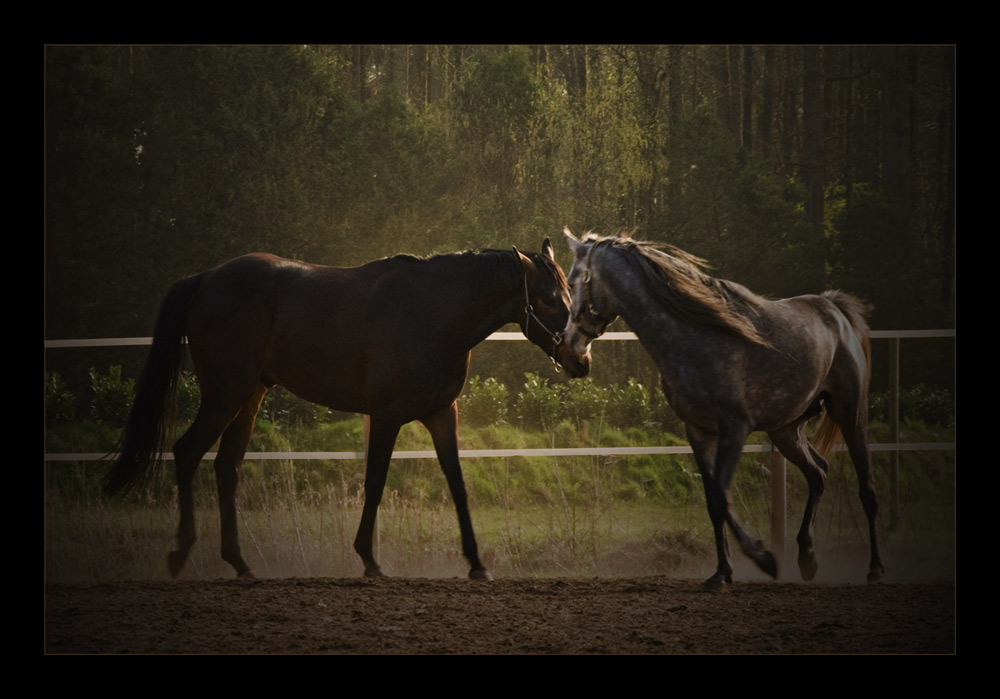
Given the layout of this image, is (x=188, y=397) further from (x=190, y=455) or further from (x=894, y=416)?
(x=894, y=416)

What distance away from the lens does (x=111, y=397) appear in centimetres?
775

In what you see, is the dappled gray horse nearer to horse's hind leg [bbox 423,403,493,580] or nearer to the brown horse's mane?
the brown horse's mane

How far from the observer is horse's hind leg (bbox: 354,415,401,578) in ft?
17.3

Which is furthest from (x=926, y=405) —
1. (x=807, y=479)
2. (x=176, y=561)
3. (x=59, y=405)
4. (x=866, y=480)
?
(x=59, y=405)

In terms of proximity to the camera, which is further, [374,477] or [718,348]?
[374,477]

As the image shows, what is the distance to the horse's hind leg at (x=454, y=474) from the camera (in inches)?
209

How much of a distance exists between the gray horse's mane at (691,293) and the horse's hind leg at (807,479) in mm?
743

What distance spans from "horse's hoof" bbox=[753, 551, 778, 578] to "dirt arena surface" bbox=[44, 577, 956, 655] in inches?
6.4

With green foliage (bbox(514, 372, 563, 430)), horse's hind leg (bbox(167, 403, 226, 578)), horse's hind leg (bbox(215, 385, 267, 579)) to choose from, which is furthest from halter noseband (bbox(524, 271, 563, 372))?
green foliage (bbox(514, 372, 563, 430))

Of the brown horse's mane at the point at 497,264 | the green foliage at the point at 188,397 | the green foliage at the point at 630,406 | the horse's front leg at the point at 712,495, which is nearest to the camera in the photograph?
the horse's front leg at the point at 712,495

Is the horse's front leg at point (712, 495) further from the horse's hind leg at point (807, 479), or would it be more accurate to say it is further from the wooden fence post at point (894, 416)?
the wooden fence post at point (894, 416)

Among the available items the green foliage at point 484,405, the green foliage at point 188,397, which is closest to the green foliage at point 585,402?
the green foliage at point 484,405

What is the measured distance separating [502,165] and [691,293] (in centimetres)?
535

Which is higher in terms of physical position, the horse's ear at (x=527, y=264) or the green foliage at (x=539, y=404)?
the horse's ear at (x=527, y=264)
